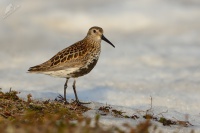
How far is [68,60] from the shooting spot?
46.8 ft

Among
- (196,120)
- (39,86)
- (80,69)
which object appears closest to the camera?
(196,120)

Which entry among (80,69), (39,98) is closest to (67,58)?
(80,69)

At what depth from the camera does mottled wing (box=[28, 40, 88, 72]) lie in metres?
14.2

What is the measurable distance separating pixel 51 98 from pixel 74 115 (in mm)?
2658

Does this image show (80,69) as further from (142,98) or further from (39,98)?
(142,98)

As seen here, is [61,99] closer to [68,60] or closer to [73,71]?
[73,71]

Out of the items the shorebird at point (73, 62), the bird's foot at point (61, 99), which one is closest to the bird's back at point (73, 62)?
the shorebird at point (73, 62)

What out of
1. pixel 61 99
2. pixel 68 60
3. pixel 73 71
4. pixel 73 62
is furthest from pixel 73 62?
pixel 61 99

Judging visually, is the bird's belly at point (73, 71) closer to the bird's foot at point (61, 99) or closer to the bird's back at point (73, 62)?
the bird's back at point (73, 62)

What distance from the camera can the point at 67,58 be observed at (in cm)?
1431

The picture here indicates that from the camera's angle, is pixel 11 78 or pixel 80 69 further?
pixel 11 78

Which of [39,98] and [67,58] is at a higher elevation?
[67,58]

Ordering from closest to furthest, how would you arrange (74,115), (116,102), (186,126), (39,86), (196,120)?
(74,115)
(186,126)
(196,120)
(116,102)
(39,86)

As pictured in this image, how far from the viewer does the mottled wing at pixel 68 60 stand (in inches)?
558
